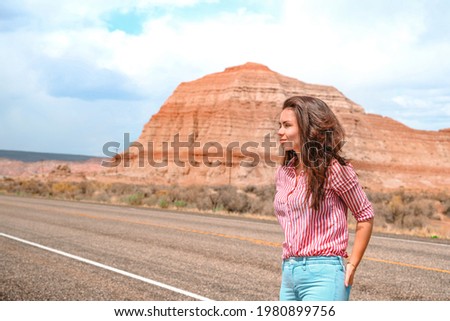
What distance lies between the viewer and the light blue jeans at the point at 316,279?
293 centimetres

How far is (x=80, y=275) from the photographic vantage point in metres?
8.17

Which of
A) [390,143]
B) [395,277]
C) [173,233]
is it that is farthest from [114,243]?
[390,143]

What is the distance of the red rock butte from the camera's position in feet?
214

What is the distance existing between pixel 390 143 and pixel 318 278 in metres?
81.3

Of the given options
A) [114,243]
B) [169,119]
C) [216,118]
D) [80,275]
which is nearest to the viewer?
[80,275]

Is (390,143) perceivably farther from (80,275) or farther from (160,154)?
(80,275)

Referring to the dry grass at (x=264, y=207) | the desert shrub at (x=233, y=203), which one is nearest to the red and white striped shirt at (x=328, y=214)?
the dry grass at (x=264, y=207)

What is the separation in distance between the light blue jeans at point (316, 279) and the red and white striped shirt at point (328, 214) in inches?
1.7

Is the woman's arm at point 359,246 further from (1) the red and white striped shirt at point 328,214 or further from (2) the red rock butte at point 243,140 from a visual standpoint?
(2) the red rock butte at point 243,140

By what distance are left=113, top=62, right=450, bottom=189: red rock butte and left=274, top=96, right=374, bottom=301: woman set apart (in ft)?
191

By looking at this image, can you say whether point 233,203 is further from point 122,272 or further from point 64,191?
point 64,191

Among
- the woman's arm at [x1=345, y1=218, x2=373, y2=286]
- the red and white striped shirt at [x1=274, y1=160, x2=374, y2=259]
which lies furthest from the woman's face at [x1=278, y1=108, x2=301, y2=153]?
the woman's arm at [x1=345, y1=218, x2=373, y2=286]

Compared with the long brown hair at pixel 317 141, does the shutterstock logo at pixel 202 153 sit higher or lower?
higher

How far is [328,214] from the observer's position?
306 cm
